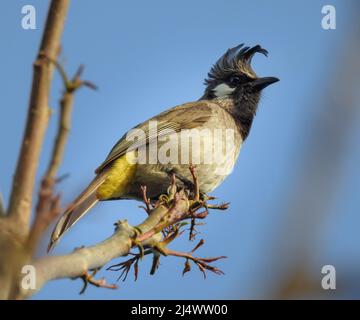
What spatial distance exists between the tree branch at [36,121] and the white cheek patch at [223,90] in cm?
617

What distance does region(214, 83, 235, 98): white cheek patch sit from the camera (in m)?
7.89

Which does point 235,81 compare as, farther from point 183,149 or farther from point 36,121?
point 36,121

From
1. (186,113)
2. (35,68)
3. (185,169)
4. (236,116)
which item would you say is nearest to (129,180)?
(185,169)

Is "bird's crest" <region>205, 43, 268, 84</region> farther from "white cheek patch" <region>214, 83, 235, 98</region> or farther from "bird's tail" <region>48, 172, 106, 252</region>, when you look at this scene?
"bird's tail" <region>48, 172, 106, 252</region>

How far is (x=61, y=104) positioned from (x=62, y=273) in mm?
783

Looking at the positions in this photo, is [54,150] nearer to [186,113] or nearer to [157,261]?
[157,261]

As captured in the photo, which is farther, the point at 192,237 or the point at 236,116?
the point at 236,116

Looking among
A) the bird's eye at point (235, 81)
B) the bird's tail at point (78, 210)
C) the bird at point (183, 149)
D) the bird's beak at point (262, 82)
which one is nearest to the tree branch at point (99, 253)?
the bird's tail at point (78, 210)

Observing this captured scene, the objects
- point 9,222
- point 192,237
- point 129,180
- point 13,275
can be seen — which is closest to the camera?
point 13,275

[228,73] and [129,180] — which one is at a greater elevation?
[228,73]

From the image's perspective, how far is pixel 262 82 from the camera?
7.71 metres

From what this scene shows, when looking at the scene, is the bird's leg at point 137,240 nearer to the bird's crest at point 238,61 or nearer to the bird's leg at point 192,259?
the bird's leg at point 192,259

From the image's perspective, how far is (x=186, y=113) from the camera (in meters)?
7.00

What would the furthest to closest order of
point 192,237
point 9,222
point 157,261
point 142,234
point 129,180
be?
point 129,180 → point 192,237 → point 157,261 → point 142,234 → point 9,222
